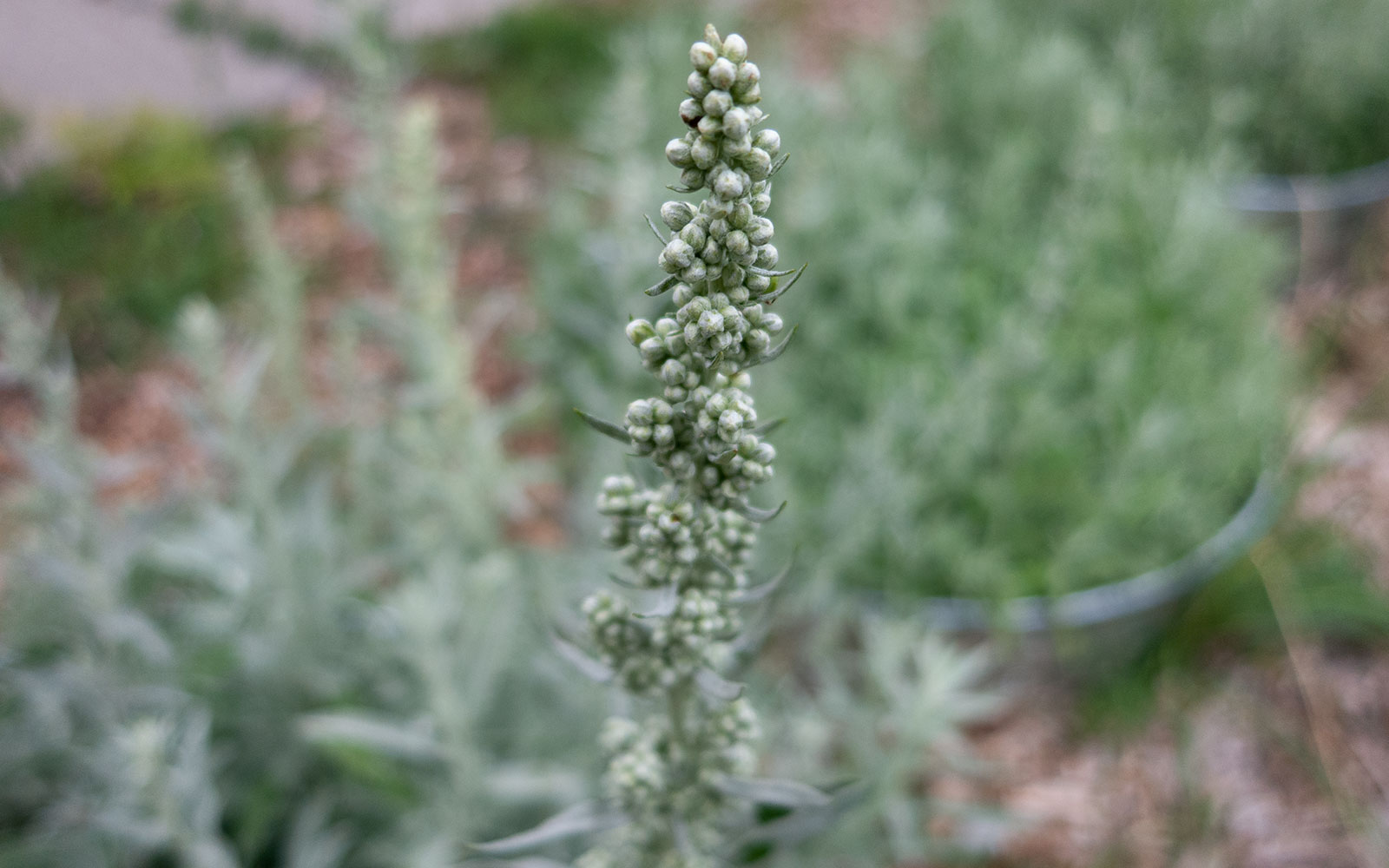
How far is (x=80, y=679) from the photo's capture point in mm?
2318

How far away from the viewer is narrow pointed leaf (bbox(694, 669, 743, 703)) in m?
1.21

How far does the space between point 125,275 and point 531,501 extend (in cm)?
268

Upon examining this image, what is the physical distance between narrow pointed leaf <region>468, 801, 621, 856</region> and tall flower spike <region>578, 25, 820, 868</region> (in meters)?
0.03

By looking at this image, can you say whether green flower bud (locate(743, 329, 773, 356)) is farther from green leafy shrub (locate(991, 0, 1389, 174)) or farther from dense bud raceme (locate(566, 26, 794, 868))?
green leafy shrub (locate(991, 0, 1389, 174))

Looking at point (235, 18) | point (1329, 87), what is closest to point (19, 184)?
point (235, 18)

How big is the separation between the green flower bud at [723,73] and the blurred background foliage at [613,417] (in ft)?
3.93

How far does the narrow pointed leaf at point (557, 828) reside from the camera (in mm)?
1263

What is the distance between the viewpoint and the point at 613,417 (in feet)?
11.0

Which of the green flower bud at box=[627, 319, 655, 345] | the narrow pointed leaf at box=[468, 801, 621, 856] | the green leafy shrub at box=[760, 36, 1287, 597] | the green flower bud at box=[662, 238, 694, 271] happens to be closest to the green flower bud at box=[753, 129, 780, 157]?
the green flower bud at box=[662, 238, 694, 271]

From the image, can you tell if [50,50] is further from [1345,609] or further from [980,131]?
[1345,609]

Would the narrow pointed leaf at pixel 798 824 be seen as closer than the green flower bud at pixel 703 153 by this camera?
No

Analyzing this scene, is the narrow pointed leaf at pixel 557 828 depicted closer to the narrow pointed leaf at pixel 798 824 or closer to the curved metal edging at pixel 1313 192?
the narrow pointed leaf at pixel 798 824

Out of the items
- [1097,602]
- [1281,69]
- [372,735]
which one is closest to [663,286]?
[372,735]

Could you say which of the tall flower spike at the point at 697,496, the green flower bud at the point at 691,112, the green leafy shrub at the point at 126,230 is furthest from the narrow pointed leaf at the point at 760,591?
the green leafy shrub at the point at 126,230
